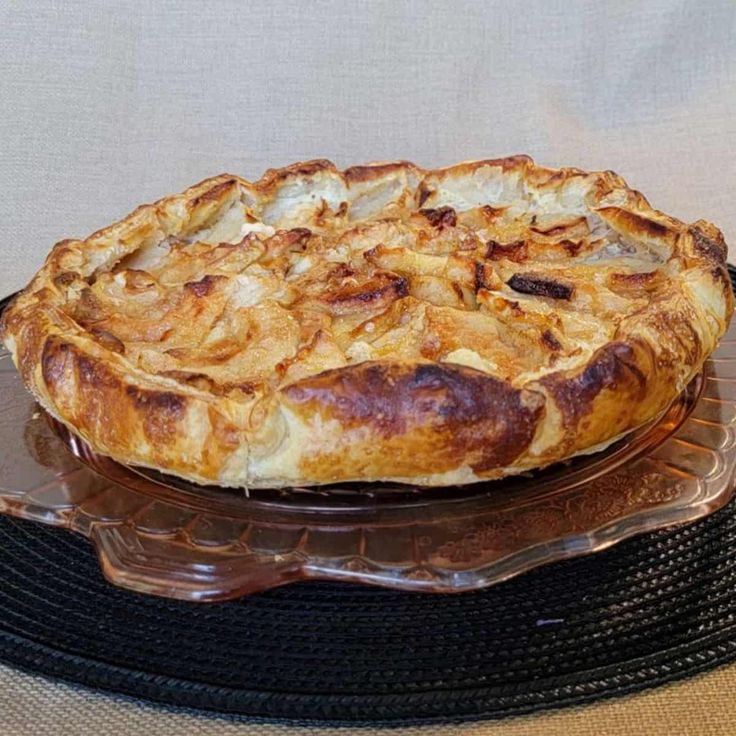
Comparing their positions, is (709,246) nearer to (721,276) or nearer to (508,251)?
(721,276)

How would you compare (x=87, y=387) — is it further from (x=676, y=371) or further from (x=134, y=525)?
(x=676, y=371)

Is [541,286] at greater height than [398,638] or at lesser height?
greater

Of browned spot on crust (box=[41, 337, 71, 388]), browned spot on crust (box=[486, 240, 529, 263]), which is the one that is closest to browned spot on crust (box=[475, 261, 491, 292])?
browned spot on crust (box=[486, 240, 529, 263])

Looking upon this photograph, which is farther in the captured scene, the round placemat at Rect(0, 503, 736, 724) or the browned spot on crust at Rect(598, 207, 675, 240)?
the browned spot on crust at Rect(598, 207, 675, 240)

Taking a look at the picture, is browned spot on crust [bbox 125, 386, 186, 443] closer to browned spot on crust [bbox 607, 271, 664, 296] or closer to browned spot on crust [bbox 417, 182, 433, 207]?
browned spot on crust [bbox 607, 271, 664, 296]

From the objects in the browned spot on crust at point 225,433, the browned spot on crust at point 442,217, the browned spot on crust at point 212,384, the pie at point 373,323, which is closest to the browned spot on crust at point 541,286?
the pie at point 373,323

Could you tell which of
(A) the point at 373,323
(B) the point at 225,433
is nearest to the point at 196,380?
(B) the point at 225,433

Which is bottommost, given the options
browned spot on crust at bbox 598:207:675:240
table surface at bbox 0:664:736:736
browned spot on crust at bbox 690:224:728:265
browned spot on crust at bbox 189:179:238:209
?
table surface at bbox 0:664:736:736
